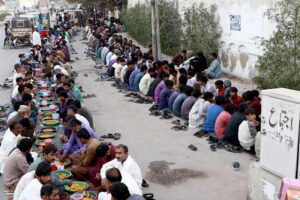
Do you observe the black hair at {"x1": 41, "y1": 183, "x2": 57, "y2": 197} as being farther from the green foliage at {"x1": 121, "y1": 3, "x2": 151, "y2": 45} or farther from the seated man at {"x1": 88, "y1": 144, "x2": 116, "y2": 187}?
the green foliage at {"x1": 121, "y1": 3, "x2": 151, "y2": 45}

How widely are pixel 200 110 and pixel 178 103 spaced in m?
0.98

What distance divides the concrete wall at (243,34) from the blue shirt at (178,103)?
3325 millimetres

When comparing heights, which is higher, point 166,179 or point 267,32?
point 267,32

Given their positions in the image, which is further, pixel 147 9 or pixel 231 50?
pixel 147 9

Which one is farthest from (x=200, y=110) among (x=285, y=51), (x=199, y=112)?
(x=285, y=51)

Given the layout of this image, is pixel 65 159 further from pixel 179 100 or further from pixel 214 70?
pixel 214 70

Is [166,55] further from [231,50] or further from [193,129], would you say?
[193,129]

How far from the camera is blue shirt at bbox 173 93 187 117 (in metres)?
9.82

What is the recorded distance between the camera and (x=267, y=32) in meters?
11.7

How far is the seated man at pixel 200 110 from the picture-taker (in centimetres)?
903

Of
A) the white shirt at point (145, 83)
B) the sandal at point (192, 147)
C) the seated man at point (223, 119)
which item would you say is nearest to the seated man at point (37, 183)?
the sandal at point (192, 147)

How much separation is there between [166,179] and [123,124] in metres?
3.36

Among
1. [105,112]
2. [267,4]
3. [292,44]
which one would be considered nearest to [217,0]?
[267,4]

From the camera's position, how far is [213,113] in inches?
335
